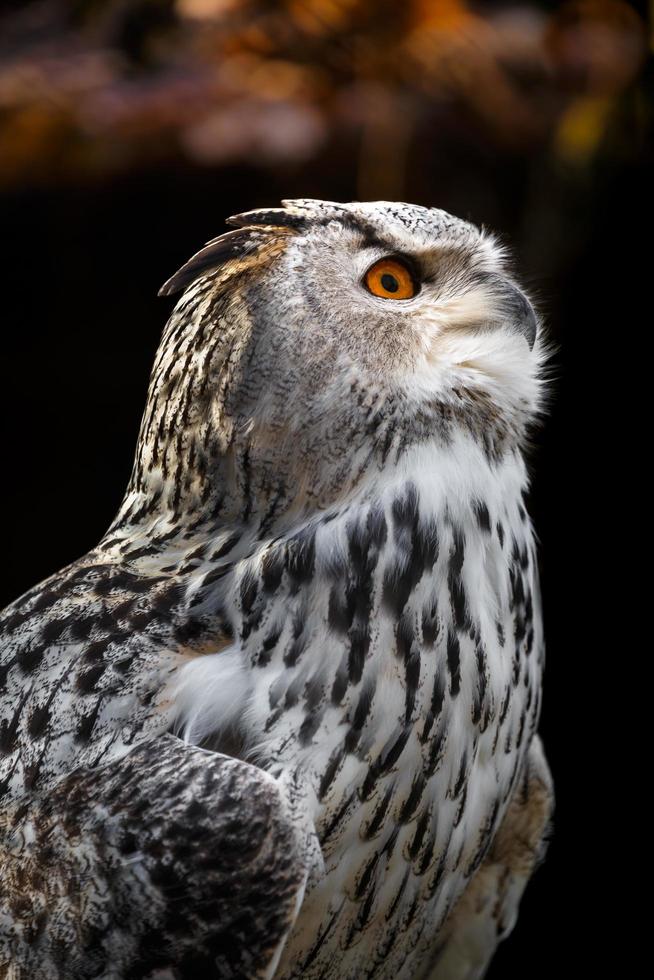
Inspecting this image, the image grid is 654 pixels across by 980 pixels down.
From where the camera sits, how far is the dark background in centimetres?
240

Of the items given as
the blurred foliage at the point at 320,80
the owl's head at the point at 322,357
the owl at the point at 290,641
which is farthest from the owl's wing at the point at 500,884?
the blurred foliage at the point at 320,80

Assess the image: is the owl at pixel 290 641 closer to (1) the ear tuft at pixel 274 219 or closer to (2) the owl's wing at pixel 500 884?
(1) the ear tuft at pixel 274 219

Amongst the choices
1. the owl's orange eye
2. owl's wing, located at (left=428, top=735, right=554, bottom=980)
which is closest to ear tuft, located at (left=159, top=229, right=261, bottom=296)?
the owl's orange eye

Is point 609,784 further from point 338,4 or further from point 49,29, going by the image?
point 49,29

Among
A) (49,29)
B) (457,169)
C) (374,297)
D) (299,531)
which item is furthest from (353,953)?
(49,29)

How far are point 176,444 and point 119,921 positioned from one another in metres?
0.61

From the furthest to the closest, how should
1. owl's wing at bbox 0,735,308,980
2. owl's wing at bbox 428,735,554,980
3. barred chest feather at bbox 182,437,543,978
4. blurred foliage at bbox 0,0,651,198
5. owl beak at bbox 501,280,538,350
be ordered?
blurred foliage at bbox 0,0,651,198, owl's wing at bbox 428,735,554,980, owl beak at bbox 501,280,538,350, barred chest feather at bbox 182,437,543,978, owl's wing at bbox 0,735,308,980

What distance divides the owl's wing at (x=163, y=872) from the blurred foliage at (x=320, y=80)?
159 centimetres

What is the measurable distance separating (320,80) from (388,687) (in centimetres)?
161

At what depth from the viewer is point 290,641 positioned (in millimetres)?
1330

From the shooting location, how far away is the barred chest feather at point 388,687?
1.31 metres

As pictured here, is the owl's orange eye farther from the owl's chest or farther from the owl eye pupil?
the owl's chest

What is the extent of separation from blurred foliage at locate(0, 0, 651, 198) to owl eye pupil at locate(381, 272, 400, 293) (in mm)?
1029

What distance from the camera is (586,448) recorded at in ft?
10.3
